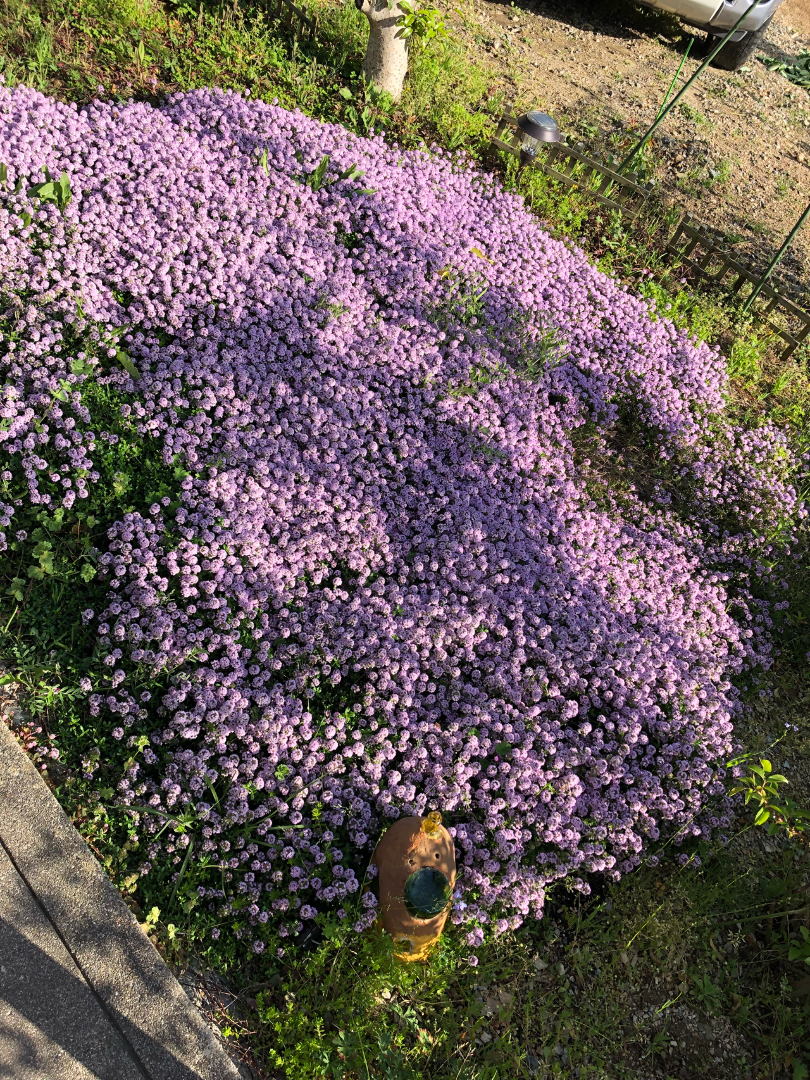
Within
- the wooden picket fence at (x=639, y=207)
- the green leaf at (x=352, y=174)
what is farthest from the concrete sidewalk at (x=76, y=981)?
the wooden picket fence at (x=639, y=207)

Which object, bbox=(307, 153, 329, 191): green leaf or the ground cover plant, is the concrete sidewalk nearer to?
the ground cover plant

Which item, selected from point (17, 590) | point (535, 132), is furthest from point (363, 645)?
point (535, 132)

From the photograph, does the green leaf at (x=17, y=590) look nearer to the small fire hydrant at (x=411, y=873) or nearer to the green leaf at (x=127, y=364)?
the green leaf at (x=127, y=364)

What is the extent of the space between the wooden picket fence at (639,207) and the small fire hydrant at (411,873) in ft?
22.5

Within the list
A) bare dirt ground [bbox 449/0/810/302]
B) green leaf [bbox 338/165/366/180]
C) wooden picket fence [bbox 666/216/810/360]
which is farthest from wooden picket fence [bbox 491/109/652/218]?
green leaf [bbox 338/165/366/180]

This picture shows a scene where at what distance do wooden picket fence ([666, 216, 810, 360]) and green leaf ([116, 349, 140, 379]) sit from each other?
626 cm

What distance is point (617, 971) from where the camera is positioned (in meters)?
3.89

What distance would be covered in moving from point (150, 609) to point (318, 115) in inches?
231

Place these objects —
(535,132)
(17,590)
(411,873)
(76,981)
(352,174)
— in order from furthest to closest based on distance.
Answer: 1. (535,132)
2. (352,174)
3. (17,590)
4. (411,873)
5. (76,981)

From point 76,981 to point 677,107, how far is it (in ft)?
41.0

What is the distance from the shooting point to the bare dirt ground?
953cm

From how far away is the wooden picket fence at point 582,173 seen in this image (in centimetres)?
801

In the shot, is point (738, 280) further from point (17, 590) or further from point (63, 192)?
point (17, 590)

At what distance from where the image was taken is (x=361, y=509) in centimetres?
472
